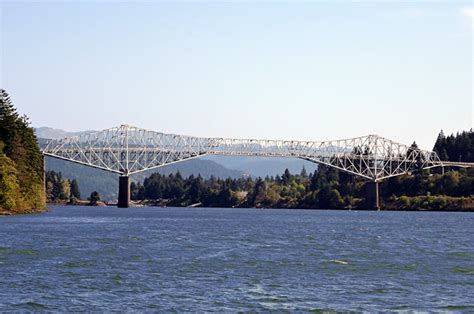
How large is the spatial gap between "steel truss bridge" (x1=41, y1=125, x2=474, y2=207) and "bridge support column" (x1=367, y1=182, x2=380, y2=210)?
0.61 m

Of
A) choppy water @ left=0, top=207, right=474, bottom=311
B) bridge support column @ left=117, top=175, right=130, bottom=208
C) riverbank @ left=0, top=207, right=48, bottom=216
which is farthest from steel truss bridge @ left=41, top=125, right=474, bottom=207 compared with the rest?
choppy water @ left=0, top=207, right=474, bottom=311

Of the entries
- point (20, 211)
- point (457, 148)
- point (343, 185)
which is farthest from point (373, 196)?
point (20, 211)

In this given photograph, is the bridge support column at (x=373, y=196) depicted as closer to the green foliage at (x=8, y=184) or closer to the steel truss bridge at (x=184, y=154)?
the steel truss bridge at (x=184, y=154)

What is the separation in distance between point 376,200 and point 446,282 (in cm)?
13440

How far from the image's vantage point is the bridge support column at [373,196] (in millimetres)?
167250

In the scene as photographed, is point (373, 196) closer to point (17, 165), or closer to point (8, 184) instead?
point (17, 165)

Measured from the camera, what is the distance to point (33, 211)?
103812mm

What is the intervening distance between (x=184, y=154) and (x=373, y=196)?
1544 inches

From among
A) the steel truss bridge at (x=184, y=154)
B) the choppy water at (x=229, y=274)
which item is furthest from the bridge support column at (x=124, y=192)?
the choppy water at (x=229, y=274)

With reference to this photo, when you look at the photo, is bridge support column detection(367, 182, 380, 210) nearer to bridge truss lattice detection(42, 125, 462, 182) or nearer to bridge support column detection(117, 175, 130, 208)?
bridge truss lattice detection(42, 125, 462, 182)

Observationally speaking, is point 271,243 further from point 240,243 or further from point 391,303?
point 391,303

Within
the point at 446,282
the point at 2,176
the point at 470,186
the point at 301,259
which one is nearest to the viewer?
the point at 446,282

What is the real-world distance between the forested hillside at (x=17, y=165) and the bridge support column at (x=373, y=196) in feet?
255

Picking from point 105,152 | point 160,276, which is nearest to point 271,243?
point 160,276
